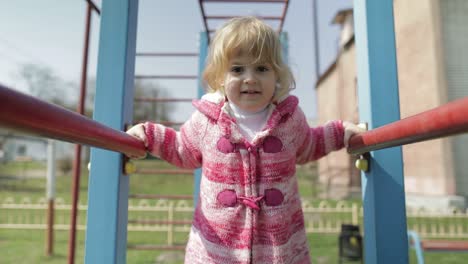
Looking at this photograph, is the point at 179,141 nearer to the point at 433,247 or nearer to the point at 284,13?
the point at 284,13

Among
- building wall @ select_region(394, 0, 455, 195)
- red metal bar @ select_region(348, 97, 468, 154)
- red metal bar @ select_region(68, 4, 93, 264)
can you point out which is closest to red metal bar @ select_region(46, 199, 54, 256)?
red metal bar @ select_region(68, 4, 93, 264)

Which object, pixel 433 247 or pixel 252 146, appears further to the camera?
pixel 433 247

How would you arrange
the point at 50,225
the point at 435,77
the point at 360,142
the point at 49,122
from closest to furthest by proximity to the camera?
1. the point at 49,122
2. the point at 360,142
3. the point at 50,225
4. the point at 435,77

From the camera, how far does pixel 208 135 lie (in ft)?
3.33

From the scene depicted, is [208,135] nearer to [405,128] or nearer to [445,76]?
[405,128]

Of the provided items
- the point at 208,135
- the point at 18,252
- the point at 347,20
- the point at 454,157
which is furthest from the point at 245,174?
the point at 347,20

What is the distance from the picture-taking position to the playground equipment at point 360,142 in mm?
931

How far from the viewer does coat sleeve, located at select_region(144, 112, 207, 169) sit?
1.05 metres

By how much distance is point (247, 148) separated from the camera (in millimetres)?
957

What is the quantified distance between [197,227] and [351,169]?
11.7 metres

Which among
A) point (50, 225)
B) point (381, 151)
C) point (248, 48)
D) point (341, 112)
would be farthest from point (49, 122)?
point (341, 112)

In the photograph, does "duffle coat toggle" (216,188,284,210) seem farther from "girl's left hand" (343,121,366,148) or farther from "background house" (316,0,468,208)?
"background house" (316,0,468,208)

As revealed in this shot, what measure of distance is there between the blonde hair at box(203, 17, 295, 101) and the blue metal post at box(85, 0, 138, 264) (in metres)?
0.26

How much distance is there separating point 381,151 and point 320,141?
18cm
